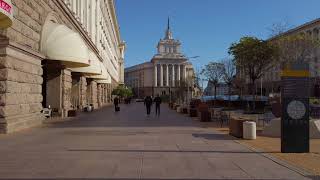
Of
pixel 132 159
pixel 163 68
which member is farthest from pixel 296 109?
Result: pixel 163 68

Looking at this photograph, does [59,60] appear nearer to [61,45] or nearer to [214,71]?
[61,45]

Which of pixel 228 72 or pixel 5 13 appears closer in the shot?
pixel 5 13

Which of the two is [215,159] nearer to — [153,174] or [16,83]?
[153,174]

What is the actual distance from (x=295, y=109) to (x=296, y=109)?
0.03 meters

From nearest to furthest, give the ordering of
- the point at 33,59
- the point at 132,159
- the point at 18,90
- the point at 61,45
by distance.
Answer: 1. the point at 132,159
2. the point at 18,90
3. the point at 33,59
4. the point at 61,45

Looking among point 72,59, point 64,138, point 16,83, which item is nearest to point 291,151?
point 64,138

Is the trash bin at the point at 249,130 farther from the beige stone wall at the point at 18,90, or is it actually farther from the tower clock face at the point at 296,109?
the beige stone wall at the point at 18,90

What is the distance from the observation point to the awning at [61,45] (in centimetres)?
2348

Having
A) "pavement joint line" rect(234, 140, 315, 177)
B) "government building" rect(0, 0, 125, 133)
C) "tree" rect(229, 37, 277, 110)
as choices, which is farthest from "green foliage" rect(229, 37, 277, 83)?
"pavement joint line" rect(234, 140, 315, 177)

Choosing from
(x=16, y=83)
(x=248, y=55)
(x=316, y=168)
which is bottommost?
(x=316, y=168)

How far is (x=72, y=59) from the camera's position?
82.3 feet

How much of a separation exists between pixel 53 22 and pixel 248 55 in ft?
55.2

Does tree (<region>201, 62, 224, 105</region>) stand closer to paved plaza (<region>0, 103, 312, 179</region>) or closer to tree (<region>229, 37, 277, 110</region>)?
tree (<region>229, 37, 277, 110</region>)

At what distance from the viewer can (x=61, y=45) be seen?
944 inches
